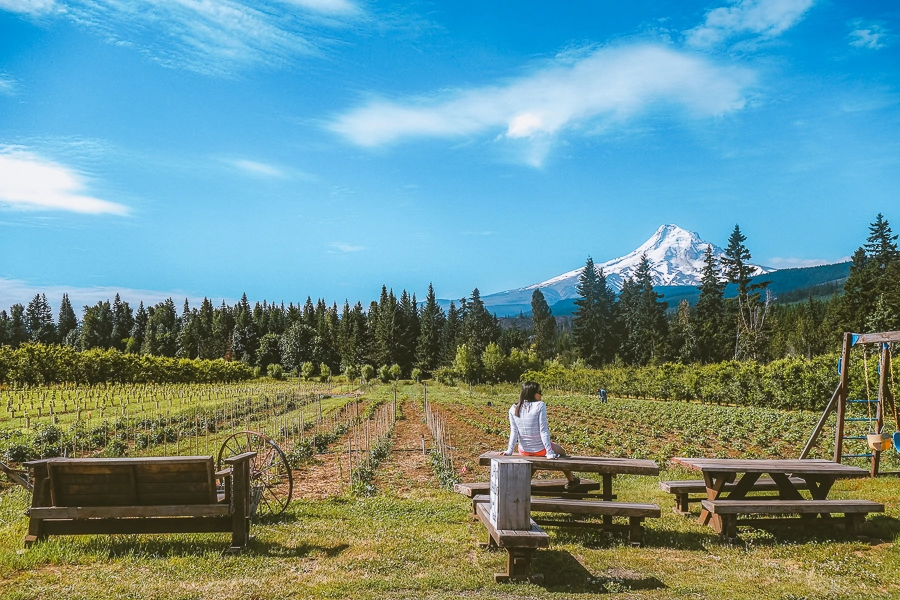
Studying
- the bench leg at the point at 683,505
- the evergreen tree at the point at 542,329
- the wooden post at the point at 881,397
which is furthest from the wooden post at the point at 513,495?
the evergreen tree at the point at 542,329

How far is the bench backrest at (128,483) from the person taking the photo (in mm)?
6742

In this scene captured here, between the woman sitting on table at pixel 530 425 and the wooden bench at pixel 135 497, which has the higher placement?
the woman sitting on table at pixel 530 425

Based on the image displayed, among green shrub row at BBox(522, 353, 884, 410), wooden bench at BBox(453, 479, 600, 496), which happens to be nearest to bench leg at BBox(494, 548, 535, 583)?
wooden bench at BBox(453, 479, 600, 496)

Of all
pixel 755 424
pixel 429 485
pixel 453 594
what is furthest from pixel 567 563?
pixel 755 424

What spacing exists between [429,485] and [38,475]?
6.82 meters

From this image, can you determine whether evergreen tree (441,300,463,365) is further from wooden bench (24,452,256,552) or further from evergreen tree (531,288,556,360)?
wooden bench (24,452,256,552)

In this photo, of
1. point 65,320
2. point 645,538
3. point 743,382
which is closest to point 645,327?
point 743,382

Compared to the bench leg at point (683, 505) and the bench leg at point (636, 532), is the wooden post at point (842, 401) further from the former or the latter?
the bench leg at point (636, 532)

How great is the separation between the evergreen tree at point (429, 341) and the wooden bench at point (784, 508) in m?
79.5

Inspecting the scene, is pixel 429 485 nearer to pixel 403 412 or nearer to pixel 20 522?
pixel 20 522

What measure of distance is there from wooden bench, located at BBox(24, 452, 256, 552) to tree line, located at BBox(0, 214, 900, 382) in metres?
53.1

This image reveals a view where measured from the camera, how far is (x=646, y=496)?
10.6 m

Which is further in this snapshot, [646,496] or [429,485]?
[429,485]

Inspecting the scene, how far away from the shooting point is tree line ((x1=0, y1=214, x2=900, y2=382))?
2413 inches
